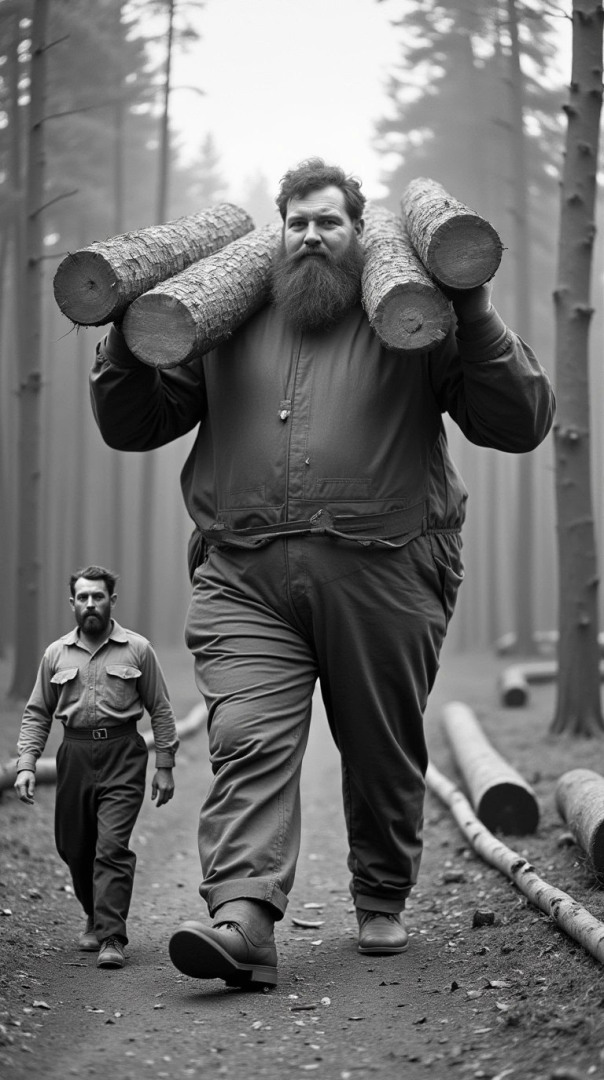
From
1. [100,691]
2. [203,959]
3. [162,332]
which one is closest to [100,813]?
[100,691]

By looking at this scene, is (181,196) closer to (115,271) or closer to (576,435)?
(576,435)

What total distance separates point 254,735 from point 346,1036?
3.72 feet

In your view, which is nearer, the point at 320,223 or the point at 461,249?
the point at 461,249

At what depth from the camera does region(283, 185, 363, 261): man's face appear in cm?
494

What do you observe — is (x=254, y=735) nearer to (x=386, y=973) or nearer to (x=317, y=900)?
(x=386, y=973)

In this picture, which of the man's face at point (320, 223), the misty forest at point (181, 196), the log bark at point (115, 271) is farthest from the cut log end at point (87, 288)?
the misty forest at point (181, 196)

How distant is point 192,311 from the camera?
4457mm

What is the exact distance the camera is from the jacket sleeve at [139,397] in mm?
4785

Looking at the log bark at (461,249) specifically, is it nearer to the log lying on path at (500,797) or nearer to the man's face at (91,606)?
the man's face at (91,606)

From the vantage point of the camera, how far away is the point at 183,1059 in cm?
348

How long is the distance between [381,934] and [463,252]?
9.25 feet

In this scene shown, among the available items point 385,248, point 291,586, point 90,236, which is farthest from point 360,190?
point 90,236

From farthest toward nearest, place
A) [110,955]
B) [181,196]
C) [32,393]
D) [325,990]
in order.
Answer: [181,196] < [32,393] < [110,955] < [325,990]

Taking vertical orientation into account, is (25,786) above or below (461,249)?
below
